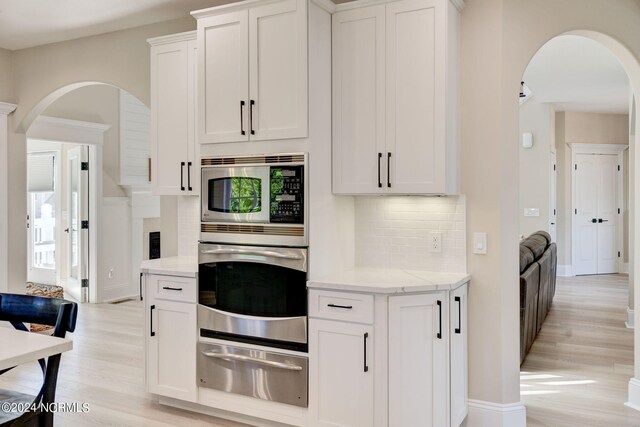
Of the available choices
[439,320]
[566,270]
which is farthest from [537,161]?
[439,320]

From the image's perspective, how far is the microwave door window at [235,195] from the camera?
3148 mm

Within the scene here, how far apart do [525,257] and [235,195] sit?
2683mm

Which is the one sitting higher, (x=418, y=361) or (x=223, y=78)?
(x=223, y=78)

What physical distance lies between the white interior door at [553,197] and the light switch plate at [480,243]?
21.9 ft

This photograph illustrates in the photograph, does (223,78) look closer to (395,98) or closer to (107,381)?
(395,98)

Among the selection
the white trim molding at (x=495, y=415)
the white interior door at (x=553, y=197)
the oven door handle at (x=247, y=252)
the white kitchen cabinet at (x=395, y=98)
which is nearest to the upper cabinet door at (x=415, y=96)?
the white kitchen cabinet at (x=395, y=98)

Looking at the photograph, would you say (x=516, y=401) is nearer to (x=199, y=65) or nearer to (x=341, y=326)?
(x=341, y=326)

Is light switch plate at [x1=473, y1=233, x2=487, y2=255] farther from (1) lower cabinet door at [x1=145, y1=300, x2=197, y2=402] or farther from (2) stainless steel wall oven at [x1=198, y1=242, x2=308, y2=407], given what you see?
(1) lower cabinet door at [x1=145, y1=300, x2=197, y2=402]

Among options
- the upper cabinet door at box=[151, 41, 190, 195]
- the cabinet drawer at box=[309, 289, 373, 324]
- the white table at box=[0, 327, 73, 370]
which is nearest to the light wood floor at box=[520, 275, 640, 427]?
the cabinet drawer at box=[309, 289, 373, 324]

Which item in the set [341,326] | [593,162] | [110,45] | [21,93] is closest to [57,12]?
[110,45]

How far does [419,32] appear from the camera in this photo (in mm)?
2992

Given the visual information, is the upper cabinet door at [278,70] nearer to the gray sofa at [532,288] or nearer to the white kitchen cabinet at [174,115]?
the white kitchen cabinet at [174,115]

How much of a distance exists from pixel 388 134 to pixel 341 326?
114cm

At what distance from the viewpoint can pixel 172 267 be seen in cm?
350
